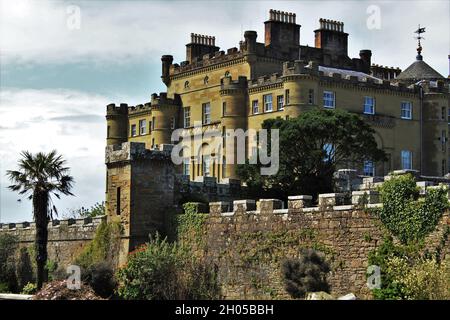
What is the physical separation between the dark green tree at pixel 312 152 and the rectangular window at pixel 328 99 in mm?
9405

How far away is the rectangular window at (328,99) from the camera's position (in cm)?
7456

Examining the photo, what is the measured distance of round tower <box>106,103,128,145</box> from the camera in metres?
92.8

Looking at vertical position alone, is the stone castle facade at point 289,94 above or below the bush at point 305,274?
above

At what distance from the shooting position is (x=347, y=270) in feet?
127

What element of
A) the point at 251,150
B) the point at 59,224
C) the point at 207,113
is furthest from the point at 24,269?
the point at 207,113

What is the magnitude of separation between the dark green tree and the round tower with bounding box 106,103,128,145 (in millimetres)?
29675

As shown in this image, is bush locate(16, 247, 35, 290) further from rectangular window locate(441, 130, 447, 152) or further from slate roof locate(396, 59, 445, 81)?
slate roof locate(396, 59, 445, 81)

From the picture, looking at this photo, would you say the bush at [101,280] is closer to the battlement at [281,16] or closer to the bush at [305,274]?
the bush at [305,274]

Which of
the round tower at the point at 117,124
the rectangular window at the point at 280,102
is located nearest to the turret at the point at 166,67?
the round tower at the point at 117,124

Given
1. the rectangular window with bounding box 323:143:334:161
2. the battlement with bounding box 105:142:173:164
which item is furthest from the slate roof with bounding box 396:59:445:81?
the battlement with bounding box 105:142:173:164

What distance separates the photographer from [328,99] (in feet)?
245

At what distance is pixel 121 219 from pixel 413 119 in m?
37.3

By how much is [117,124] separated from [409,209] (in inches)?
2310

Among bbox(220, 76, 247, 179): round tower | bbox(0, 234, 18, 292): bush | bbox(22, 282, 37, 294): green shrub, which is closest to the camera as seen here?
bbox(22, 282, 37, 294): green shrub
